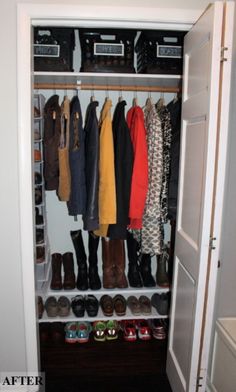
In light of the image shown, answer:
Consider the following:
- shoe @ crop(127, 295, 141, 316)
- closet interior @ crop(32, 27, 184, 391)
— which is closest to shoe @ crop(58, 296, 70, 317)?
closet interior @ crop(32, 27, 184, 391)

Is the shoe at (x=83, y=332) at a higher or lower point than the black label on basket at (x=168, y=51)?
lower

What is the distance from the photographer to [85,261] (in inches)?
83.8

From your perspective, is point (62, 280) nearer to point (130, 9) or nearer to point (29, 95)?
point (29, 95)

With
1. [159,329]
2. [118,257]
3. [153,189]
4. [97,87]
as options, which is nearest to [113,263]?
[118,257]

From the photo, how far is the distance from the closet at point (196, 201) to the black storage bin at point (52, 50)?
6 cm

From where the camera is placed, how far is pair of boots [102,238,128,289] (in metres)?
2.05

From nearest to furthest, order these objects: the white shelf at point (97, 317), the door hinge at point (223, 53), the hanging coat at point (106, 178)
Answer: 1. the door hinge at point (223, 53)
2. the hanging coat at point (106, 178)
3. the white shelf at point (97, 317)

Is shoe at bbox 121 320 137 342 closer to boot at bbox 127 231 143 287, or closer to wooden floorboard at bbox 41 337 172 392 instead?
wooden floorboard at bbox 41 337 172 392

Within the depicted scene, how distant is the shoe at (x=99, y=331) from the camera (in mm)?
2048

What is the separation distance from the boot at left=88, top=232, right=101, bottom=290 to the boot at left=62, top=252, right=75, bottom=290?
14 cm

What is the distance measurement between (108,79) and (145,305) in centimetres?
160

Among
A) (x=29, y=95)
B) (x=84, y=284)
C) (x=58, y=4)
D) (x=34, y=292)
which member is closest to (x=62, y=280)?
(x=84, y=284)

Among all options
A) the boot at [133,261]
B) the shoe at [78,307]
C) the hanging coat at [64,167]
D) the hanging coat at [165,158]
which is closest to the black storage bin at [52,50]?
the hanging coat at [64,167]

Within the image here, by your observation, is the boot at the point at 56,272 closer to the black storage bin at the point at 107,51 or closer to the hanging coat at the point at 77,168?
the hanging coat at the point at 77,168
